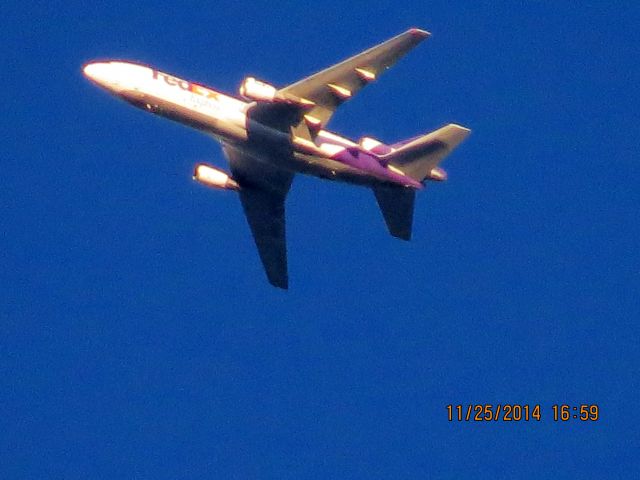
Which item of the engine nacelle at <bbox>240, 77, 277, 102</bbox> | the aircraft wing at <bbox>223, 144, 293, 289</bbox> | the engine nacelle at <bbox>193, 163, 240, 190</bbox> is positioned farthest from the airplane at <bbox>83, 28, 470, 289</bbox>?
the aircraft wing at <bbox>223, 144, 293, 289</bbox>

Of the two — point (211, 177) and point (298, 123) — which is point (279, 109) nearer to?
point (298, 123)

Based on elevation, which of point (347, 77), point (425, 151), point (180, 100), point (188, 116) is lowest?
point (425, 151)

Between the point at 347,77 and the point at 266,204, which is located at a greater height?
the point at 347,77

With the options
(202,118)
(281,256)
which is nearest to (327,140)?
(202,118)

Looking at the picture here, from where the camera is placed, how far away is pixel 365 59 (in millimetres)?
71250

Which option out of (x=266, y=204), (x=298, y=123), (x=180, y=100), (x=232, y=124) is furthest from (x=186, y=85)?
(x=266, y=204)

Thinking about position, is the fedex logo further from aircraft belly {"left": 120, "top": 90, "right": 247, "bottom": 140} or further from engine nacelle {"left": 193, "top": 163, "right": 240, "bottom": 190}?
engine nacelle {"left": 193, "top": 163, "right": 240, "bottom": 190}

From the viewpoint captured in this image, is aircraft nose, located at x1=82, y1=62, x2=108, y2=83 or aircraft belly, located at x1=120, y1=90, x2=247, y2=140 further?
aircraft nose, located at x1=82, y1=62, x2=108, y2=83

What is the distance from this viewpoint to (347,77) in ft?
237

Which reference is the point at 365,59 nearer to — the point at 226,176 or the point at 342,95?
the point at 342,95

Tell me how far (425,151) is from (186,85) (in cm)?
1383

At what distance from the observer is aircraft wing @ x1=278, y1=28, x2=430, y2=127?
70250 mm

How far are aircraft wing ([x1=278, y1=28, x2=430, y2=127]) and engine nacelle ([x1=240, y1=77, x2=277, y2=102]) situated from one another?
3.12 feet

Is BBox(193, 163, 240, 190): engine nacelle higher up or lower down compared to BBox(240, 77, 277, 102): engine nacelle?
lower down
